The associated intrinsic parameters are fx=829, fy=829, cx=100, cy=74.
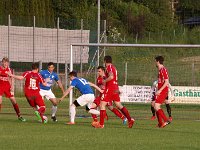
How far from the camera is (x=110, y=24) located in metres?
76.6

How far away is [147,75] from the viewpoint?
131 feet

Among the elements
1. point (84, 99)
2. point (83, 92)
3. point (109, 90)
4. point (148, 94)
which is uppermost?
point (109, 90)

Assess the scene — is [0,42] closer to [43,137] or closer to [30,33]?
[30,33]

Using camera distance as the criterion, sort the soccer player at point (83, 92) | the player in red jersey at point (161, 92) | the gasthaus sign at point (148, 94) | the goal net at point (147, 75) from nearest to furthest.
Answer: the player in red jersey at point (161, 92), the soccer player at point (83, 92), the gasthaus sign at point (148, 94), the goal net at point (147, 75)

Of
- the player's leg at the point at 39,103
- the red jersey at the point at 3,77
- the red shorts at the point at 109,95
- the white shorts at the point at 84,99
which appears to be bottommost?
the player's leg at the point at 39,103

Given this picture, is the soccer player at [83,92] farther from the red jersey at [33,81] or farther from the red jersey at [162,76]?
the red jersey at [162,76]

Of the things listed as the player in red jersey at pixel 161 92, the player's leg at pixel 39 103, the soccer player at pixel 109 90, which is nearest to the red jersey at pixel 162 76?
the player in red jersey at pixel 161 92

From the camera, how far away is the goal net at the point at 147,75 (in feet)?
110

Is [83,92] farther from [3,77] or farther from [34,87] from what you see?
[3,77]

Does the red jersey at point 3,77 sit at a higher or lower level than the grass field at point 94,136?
higher

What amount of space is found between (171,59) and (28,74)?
1546 cm

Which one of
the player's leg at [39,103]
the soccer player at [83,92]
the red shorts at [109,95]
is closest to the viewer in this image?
the red shorts at [109,95]

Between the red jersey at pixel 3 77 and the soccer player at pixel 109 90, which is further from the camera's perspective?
the red jersey at pixel 3 77

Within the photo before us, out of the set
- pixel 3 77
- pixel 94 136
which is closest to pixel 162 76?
pixel 94 136
